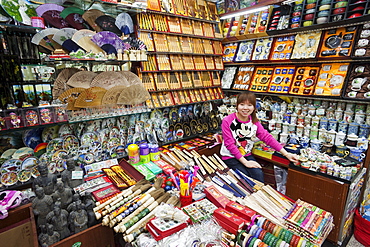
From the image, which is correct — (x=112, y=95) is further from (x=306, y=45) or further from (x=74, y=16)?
(x=306, y=45)

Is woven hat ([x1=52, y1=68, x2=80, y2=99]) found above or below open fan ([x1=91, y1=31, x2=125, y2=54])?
below

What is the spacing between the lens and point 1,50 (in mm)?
1790

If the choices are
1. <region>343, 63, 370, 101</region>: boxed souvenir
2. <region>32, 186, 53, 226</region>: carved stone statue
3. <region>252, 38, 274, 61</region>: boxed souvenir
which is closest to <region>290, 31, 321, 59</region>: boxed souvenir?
<region>252, 38, 274, 61</region>: boxed souvenir

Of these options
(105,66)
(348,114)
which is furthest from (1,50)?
(348,114)

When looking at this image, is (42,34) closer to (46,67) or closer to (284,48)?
(46,67)

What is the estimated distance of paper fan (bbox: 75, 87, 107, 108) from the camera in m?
2.29

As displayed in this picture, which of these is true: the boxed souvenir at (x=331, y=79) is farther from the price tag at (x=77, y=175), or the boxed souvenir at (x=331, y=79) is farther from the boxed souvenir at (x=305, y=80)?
the price tag at (x=77, y=175)

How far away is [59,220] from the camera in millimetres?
1554

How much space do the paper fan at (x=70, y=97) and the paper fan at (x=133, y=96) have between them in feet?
1.47

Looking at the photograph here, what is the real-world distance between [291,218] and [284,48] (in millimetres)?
2898

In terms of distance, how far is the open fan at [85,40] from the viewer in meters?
2.28

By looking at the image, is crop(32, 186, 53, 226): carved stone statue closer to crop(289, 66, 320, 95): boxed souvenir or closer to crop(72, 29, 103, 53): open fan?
crop(72, 29, 103, 53): open fan

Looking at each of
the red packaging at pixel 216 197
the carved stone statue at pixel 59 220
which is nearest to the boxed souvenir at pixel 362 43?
the red packaging at pixel 216 197

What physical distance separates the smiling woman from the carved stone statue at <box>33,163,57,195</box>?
76.2 inches
